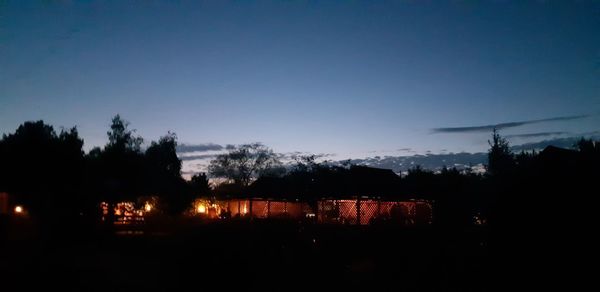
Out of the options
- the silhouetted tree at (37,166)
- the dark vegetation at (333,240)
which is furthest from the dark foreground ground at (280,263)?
the silhouetted tree at (37,166)

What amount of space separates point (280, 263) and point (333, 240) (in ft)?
11.4

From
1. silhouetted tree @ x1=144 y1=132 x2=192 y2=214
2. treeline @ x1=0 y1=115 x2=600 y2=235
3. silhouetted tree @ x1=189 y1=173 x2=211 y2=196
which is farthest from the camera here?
silhouetted tree @ x1=189 y1=173 x2=211 y2=196

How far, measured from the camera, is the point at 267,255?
31.3ft

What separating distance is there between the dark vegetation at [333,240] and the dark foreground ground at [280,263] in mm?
30

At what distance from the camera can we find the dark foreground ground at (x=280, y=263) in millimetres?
8617

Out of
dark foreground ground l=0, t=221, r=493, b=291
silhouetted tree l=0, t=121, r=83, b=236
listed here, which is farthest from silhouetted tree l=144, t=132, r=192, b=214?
dark foreground ground l=0, t=221, r=493, b=291

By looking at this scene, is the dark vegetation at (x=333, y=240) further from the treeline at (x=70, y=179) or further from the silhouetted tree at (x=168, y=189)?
the silhouetted tree at (x=168, y=189)

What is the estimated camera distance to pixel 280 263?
9.70 metres

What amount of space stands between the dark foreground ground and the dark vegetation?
1.2 inches

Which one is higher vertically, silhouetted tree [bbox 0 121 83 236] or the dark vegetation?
silhouetted tree [bbox 0 121 83 236]

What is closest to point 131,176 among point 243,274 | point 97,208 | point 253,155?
point 97,208

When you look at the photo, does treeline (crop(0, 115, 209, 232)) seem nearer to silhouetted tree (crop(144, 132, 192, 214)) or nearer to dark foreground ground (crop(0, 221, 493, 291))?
silhouetted tree (crop(144, 132, 192, 214))

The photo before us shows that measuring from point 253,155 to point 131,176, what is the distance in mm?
33283

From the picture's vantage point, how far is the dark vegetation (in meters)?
6.76
